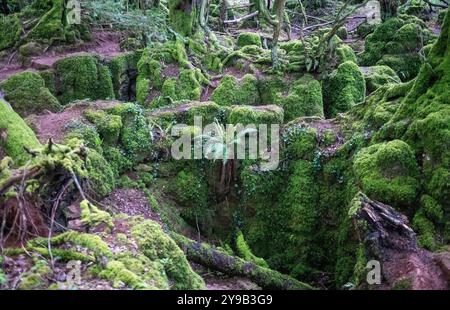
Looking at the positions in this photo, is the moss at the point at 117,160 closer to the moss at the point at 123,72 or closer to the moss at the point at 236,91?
the moss at the point at 236,91

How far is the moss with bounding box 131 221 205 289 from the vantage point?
6.75m

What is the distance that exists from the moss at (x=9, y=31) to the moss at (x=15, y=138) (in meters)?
9.66

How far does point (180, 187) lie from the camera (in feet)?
34.9

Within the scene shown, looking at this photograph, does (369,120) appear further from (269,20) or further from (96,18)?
(96,18)

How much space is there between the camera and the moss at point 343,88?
45.0 ft

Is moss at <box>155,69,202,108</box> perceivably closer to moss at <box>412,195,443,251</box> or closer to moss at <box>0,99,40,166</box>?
moss at <box>0,99,40,166</box>

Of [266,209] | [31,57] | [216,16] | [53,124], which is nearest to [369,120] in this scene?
[266,209]

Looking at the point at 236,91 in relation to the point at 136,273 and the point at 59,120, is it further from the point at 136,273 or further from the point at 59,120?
the point at 136,273

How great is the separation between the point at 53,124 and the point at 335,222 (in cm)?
609

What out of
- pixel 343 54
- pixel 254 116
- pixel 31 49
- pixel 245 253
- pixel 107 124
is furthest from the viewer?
pixel 31 49

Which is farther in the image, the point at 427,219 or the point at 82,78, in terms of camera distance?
the point at 82,78

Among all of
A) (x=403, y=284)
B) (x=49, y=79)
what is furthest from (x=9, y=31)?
(x=403, y=284)

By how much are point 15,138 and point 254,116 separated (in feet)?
16.8

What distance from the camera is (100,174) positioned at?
30.3 ft
